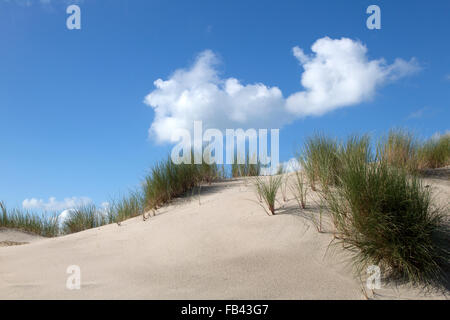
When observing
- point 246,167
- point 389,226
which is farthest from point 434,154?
point 389,226

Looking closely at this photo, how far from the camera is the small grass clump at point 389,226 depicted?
3.05 meters

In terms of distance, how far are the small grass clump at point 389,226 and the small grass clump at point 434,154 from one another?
3156 mm

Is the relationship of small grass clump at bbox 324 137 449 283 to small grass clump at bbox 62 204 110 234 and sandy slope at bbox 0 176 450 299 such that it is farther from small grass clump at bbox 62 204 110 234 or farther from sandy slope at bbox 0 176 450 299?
small grass clump at bbox 62 204 110 234

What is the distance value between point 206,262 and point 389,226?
1.63 meters

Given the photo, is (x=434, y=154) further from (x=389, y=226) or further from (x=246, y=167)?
(x=389, y=226)

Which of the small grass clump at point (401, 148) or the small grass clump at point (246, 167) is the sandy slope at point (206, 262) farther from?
the small grass clump at point (246, 167)

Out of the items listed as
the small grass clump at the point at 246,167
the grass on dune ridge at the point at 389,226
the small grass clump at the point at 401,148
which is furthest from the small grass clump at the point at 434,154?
the small grass clump at the point at 246,167

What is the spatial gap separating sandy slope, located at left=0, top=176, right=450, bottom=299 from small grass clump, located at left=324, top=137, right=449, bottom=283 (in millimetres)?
194

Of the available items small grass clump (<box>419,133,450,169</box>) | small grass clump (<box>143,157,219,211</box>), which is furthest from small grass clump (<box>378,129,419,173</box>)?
small grass clump (<box>143,157,219,211</box>)

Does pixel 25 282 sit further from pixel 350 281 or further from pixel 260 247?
pixel 350 281

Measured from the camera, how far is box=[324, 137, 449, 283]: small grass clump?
10.0ft

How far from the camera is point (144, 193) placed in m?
6.61
